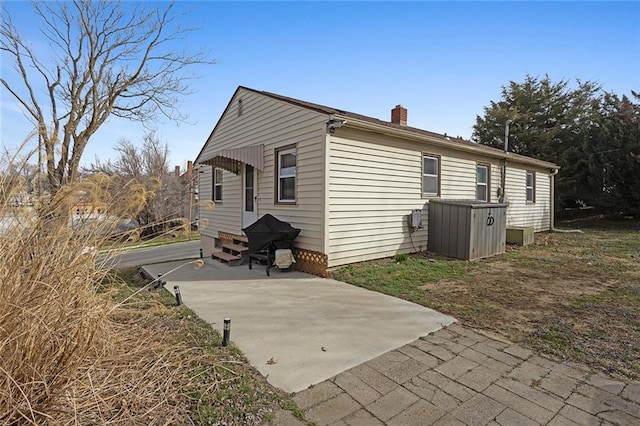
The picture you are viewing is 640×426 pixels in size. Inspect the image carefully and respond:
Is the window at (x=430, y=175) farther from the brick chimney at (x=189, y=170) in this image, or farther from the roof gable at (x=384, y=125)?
the brick chimney at (x=189, y=170)

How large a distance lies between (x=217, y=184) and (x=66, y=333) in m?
9.02

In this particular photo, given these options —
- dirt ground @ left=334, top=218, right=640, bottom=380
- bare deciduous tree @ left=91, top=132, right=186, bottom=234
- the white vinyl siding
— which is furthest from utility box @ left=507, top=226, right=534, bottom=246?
bare deciduous tree @ left=91, top=132, right=186, bottom=234

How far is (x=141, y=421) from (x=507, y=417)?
2.28m

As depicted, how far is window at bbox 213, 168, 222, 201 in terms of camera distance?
10.4 m

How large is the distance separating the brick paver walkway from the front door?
20.3ft

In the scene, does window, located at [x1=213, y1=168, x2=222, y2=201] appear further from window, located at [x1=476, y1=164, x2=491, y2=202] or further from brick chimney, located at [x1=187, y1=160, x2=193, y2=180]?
brick chimney, located at [x1=187, y1=160, x2=193, y2=180]

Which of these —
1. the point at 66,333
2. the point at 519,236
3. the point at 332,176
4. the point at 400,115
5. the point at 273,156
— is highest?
the point at 400,115

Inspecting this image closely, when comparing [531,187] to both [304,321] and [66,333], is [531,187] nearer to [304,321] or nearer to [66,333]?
[304,321]

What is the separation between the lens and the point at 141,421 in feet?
6.37

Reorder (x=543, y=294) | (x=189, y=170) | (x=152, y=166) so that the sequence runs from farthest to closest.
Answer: (x=189, y=170) → (x=152, y=166) → (x=543, y=294)

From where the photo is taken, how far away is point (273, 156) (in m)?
7.78

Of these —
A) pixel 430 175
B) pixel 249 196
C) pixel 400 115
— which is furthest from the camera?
pixel 400 115

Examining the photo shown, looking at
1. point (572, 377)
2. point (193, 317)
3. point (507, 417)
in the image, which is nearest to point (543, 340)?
point (572, 377)

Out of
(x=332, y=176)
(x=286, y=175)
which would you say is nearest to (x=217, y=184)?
(x=286, y=175)
